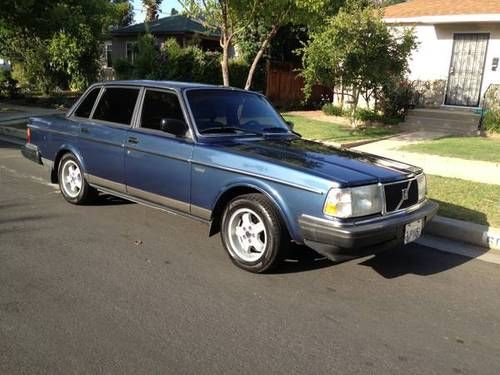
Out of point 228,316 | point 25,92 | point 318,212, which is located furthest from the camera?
point 25,92

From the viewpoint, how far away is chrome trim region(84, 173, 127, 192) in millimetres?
5984

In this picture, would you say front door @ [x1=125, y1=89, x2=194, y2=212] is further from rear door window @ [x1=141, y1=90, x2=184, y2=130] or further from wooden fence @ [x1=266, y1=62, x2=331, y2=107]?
wooden fence @ [x1=266, y1=62, x2=331, y2=107]

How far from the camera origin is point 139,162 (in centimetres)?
565

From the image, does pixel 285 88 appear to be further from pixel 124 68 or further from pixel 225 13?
pixel 225 13

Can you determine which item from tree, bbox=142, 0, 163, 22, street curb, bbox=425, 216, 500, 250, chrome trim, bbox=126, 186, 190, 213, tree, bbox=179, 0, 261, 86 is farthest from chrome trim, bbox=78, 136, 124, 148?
tree, bbox=142, 0, 163, 22

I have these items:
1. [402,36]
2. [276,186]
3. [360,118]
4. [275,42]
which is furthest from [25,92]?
[276,186]

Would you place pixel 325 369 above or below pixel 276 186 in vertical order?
below

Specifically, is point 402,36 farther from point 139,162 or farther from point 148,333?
point 148,333

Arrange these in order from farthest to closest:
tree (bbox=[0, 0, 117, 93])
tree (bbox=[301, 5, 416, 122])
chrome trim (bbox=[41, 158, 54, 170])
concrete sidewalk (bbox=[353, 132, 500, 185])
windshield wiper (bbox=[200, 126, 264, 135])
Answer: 1. tree (bbox=[0, 0, 117, 93])
2. tree (bbox=[301, 5, 416, 122])
3. concrete sidewalk (bbox=[353, 132, 500, 185])
4. chrome trim (bbox=[41, 158, 54, 170])
5. windshield wiper (bbox=[200, 126, 264, 135])

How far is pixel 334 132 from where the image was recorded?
14.2m

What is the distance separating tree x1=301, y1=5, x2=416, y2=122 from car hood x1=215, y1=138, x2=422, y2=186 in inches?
318

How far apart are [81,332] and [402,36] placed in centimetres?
1193

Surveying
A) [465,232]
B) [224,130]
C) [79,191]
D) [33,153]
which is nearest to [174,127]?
[224,130]

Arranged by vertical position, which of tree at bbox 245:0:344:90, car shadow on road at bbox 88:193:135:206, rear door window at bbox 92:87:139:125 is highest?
tree at bbox 245:0:344:90
